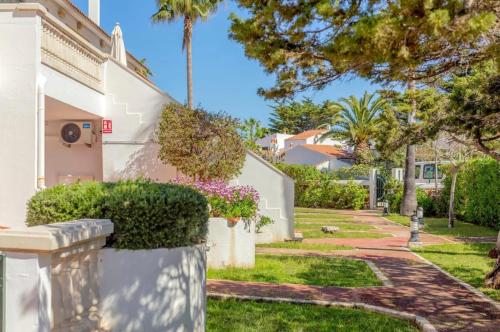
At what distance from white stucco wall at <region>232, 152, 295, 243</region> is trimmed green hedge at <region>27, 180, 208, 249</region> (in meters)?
10.6

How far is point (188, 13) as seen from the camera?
2511 cm

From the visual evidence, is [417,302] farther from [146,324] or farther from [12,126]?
[12,126]

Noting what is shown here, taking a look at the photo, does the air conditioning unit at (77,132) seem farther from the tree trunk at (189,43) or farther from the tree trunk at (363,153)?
the tree trunk at (363,153)

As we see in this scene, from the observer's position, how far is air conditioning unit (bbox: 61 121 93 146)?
14.3 metres

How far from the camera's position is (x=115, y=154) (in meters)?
14.1

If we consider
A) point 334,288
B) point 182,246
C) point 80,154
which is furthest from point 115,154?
point 182,246

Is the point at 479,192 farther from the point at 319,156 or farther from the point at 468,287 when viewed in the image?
the point at 319,156

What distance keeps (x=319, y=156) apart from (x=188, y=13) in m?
29.8

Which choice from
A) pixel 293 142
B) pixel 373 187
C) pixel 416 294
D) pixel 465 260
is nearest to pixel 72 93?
pixel 416 294

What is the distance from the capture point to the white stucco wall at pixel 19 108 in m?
10.4

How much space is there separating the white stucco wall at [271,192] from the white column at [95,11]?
41.3 feet

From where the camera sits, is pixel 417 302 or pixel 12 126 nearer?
pixel 417 302

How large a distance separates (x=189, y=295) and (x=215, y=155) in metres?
8.91

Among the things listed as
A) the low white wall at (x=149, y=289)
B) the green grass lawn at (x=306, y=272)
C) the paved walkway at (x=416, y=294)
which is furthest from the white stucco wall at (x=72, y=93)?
the low white wall at (x=149, y=289)
